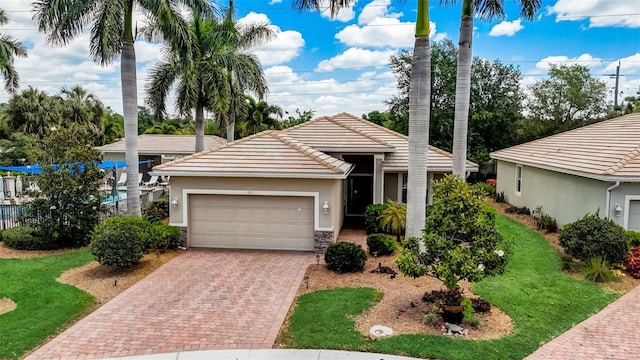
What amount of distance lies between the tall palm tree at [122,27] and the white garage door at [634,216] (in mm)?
15206

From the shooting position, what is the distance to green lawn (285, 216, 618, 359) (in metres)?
Answer: 7.10

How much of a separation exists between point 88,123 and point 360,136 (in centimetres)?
2749

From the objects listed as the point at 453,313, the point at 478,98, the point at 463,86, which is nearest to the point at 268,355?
the point at 453,313

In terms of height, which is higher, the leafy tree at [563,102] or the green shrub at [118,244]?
the leafy tree at [563,102]

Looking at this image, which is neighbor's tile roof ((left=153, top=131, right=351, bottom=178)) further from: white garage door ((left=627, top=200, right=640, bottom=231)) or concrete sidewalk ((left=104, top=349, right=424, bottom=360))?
white garage door ((left=627, top=200, right=640, bottom=231))

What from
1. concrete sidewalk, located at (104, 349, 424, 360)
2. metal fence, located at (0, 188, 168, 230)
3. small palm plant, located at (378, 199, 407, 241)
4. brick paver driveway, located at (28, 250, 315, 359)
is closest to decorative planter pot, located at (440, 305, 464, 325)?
concrete sidewalk, located at (104, 349, 424, 360)

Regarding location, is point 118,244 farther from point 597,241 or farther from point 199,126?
point 597,241

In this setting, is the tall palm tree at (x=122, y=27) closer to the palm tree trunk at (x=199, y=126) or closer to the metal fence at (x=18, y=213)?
the metal fence at (x=18, y=213)

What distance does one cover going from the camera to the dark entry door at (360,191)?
1923 cm

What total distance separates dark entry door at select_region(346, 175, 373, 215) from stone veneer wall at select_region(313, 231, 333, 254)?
19.3 feet

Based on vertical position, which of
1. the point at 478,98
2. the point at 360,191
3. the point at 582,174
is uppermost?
the point at 478,98

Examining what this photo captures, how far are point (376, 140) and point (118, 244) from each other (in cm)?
1059

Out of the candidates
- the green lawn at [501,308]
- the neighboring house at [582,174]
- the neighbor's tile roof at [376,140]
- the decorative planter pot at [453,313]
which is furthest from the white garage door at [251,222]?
the neighboring house at [582,174]

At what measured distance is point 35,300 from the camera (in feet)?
30.8
